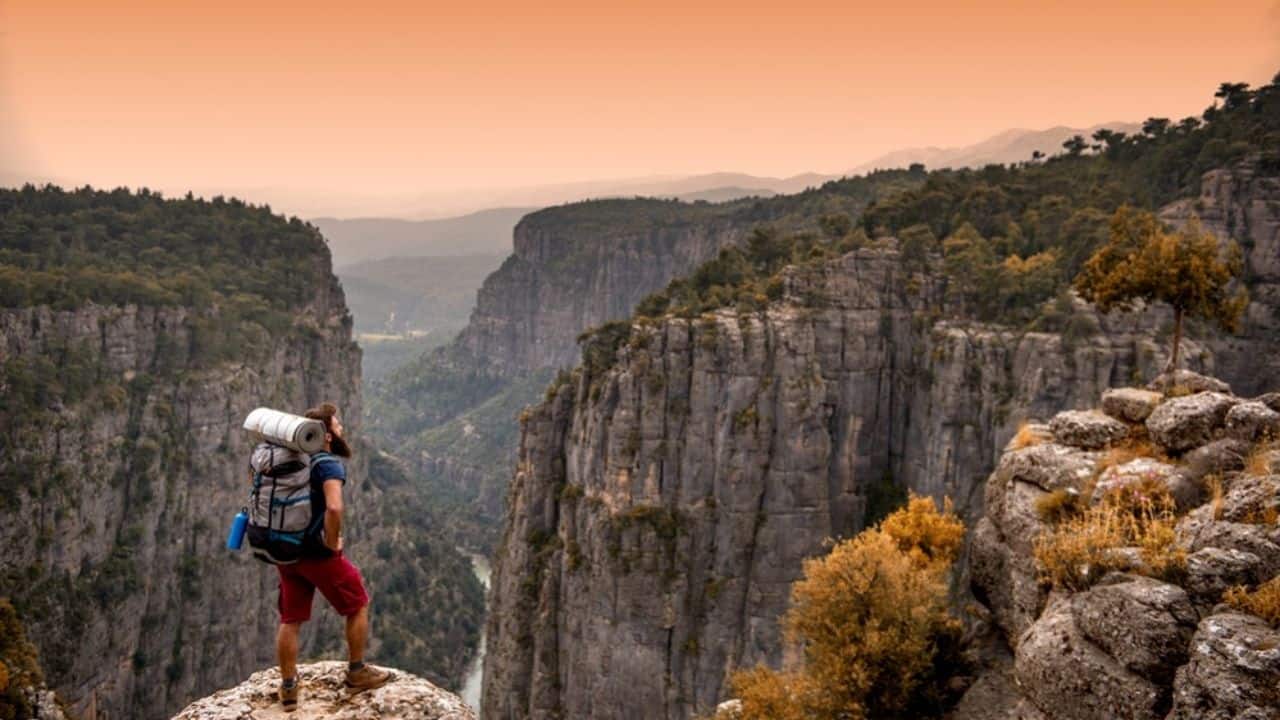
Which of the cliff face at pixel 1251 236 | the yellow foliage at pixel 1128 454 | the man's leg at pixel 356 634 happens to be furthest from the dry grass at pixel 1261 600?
the cliff face at pixel 1251 236

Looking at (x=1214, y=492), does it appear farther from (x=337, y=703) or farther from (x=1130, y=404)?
(x=337, y=703)

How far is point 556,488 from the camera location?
67500 mm

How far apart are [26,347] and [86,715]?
2940 cm

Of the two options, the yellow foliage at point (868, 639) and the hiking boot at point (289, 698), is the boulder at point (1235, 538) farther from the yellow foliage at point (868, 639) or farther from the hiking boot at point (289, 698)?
the hiking boot at point (289, 698)

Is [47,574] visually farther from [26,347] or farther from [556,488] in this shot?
[556,488]

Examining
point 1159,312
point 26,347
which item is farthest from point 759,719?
point 26,347

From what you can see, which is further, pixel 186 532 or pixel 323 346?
pixel 323 346

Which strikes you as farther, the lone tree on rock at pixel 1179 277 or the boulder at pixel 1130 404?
the lone tree on rock at pixel 1179 277

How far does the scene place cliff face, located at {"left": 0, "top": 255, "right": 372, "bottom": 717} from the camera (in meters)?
65.8

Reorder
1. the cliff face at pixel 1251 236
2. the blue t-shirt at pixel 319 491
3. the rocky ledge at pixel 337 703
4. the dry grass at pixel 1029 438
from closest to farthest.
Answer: the rocky ledge at pixel 337 703 → the blue t-shirt at pixel 319 491 → the dry grass at pixel 1029 438 → the cliff face at pixel 1251 236

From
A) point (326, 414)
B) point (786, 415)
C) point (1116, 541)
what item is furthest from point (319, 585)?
point (786, 415)

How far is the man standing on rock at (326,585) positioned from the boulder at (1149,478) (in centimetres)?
1239

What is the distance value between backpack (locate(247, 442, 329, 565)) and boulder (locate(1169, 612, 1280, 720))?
34.9 feet

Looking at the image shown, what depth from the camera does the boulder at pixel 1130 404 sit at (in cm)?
1783
